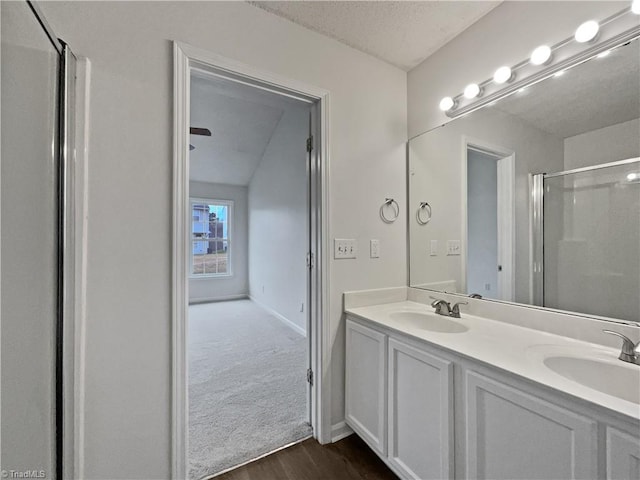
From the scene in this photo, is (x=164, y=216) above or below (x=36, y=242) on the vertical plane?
above

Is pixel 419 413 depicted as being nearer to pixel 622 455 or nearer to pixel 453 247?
pixel 622 455

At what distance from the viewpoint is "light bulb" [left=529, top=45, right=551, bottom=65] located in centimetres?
126

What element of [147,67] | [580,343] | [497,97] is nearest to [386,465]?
[580,343]

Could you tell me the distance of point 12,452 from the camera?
785 millimetres

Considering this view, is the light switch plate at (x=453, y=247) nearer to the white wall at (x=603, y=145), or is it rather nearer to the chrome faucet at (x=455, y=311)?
the chrome faucet at (x=455, y=311)

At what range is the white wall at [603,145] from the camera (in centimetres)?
106

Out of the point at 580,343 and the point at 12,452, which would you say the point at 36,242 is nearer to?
the point at 12,452

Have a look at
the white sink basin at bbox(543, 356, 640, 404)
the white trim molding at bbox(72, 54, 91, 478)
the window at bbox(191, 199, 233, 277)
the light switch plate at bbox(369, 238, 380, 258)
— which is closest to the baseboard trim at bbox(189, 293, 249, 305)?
the window at bbox(191, 199, 233, 277)

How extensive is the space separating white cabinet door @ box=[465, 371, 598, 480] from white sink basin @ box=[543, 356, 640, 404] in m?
0.25

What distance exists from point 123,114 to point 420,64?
1903 mm

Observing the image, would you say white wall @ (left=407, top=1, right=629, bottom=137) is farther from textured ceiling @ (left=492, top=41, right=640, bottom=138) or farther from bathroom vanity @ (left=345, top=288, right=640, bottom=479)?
bathroom vanity @ (left=345, top=288, right=640, bottom=479)

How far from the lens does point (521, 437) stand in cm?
85

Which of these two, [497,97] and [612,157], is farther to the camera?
[497,97]

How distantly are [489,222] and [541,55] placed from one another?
A: 2.77 ft
